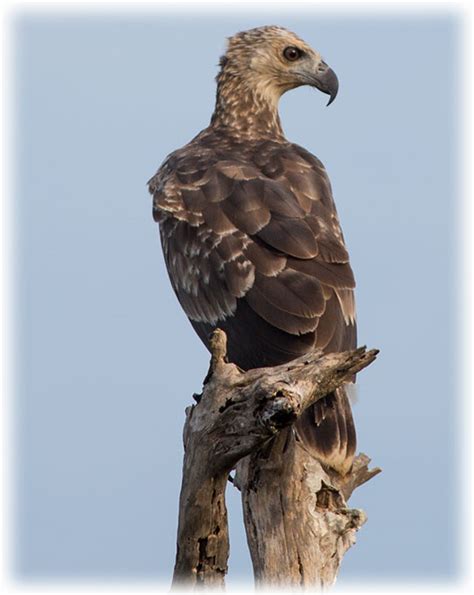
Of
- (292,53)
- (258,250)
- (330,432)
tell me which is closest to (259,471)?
(330,432)

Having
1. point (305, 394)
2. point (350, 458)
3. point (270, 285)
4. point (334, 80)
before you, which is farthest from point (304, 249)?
point (334, 80)

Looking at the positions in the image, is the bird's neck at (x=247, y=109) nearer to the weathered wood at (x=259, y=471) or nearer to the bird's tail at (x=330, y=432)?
the bird's tail at (x=330, y=432)

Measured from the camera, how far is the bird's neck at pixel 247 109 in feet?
32.9

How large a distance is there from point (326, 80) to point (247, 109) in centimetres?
71

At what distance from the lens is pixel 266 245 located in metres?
7.80

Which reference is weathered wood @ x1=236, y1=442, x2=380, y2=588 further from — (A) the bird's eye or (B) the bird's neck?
(A) the bird's eye

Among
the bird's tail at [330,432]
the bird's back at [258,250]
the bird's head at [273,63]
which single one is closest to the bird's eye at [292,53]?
the bird's head at [273,63]

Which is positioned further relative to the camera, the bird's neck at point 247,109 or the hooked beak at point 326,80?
the bird's neck at point 247,109

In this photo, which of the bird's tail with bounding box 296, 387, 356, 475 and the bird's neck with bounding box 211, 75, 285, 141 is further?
the bird's neck with bounding box 211, 75, 285, 141

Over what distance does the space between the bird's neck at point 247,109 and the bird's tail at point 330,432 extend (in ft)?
11.2

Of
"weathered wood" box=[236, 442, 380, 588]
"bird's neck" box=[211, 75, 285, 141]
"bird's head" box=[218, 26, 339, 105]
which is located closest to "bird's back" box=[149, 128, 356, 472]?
"weathered wood" box=[236, 442, 380, 588]

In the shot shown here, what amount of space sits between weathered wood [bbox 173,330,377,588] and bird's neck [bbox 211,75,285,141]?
3.66 meters

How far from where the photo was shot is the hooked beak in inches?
386

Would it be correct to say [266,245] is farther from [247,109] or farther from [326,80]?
[247,109]
